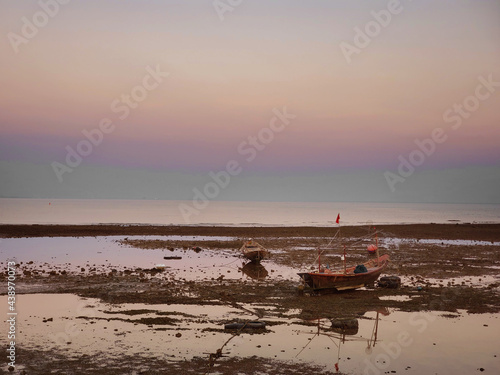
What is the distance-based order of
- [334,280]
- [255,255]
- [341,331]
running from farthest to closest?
[255,255]
[334,280]
[341,331]

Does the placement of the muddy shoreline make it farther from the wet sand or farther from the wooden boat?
the wooden boat

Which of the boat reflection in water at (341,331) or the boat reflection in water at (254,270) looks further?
the boat reflection in water at (254,270)

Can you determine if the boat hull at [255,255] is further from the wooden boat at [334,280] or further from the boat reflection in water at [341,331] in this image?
the boat reflection in water at [341,331]

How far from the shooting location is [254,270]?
35.9 metres

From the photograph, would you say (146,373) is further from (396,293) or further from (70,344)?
(396,293)

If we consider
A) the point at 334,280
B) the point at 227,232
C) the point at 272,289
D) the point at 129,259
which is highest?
the point at 227,232

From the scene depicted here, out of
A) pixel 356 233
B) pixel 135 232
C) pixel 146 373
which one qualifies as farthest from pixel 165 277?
pixel 356 233

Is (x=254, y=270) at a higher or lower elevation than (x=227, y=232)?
lower

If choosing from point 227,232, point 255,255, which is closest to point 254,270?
point 255,255

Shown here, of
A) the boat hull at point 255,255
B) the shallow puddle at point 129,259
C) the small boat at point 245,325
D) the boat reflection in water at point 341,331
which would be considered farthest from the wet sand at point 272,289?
the small boat at point 245,325

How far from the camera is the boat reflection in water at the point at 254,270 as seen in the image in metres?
32.5

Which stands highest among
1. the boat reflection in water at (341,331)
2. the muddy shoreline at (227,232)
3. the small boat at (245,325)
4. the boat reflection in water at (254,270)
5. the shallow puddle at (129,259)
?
the muddy shoreline at (227,232)

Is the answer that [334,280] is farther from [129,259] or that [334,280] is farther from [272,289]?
[129,259]

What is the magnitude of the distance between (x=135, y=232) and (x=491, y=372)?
208ft
